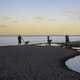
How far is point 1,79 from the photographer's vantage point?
12867mm

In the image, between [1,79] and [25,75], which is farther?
[25,75]

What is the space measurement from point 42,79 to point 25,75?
152 cm

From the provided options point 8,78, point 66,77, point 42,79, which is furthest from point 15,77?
point 66,77

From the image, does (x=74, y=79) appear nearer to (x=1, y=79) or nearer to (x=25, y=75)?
(x=25, y=75)

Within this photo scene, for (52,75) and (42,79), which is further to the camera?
(52,75)

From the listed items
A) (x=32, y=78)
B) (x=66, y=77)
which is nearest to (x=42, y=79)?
(x=32, y=78)

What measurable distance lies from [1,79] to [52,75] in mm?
2876

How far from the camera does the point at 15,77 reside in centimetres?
1341

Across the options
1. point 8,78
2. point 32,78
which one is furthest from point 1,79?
point 32,78

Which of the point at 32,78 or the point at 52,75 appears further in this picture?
the point at 52,75

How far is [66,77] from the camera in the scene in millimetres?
13453

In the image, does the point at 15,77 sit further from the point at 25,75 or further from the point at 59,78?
the point at 59,78

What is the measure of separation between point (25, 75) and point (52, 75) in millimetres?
1504

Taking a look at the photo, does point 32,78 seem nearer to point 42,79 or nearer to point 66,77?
point 42,79
